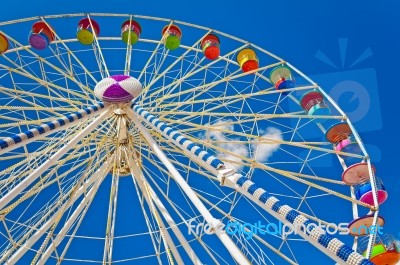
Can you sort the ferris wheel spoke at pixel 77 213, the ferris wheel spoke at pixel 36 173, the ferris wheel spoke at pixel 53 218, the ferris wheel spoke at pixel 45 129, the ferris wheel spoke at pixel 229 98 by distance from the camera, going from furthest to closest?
the ferris wheel spoke at pixel 229 98 → the ferris wheel spoke at pixel 77 213 → the ferris wheel spoke at pixel 53 218 → the ferris wheel spoke at pixel 45 129 → the ferris wheel spoke at pixel 36 173

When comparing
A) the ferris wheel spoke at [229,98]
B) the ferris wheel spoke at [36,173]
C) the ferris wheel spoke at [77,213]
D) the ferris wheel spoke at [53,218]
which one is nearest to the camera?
the ferris wheel spoke at [36,173]

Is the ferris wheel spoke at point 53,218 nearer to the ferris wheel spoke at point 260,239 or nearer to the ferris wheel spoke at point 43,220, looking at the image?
the ferris wheel spoke at point 43,220

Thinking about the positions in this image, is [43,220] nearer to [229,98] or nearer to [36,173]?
[36,173]

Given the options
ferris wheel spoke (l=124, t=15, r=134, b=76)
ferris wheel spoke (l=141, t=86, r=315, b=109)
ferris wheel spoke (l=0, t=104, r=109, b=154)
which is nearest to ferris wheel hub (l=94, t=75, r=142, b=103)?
ferris wheel spoke (l=0, t=104, r=109, b=154)

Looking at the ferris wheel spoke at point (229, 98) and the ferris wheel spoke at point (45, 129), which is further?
the ferris wheel spoke at point (229, 98)

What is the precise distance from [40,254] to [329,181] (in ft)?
26.5

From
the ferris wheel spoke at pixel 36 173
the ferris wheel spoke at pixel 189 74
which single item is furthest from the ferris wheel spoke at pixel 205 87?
the ferris wheel spoke at pixel 36 173

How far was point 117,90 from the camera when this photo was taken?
1173 cm

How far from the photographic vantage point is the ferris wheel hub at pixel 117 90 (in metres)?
11.7

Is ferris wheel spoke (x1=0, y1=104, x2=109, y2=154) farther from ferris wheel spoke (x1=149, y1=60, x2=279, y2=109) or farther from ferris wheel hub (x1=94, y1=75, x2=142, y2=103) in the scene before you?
ferris wheel spoke (x1=149, y1=60, x2=279, y2=109)

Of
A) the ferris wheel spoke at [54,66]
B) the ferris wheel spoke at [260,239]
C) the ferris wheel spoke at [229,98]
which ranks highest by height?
the ferris wheel spoke at [54,66]

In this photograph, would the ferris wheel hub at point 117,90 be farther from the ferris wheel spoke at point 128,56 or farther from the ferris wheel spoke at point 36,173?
the ferris wheel spoke at point 128,56

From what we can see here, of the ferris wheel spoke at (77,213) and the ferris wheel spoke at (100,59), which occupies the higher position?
the ferris wheel spoke at (100,59)

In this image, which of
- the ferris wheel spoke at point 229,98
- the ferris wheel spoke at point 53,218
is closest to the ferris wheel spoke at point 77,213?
the ferris wheel spoke at point 53,218
